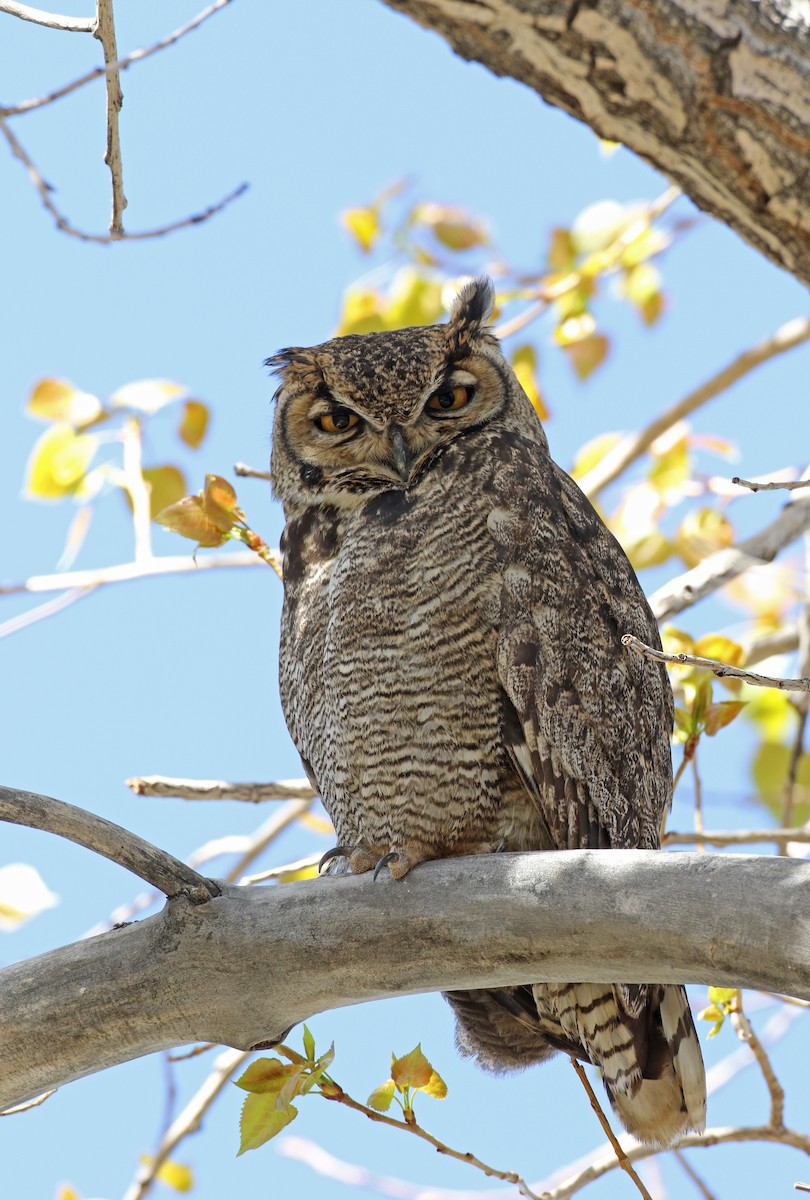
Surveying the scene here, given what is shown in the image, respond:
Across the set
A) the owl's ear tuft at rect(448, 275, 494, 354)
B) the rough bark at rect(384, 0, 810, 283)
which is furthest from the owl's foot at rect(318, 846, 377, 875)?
the rough bark at rect(384, 0, 810, 283)

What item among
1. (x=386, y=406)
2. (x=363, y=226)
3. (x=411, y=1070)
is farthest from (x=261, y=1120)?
(x=363, y=226)

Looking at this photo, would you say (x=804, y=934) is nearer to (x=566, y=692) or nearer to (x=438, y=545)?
(x=566, y=692)

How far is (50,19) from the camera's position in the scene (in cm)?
208

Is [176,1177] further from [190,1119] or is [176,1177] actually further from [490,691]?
[490,691]

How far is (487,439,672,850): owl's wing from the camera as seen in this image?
2.23 m

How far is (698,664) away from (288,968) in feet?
2.44

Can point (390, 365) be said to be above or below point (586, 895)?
above

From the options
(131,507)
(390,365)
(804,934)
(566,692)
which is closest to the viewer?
(804,934)

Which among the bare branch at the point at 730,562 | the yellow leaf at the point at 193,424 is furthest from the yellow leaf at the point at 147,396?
the bare branch at the point at 730,562

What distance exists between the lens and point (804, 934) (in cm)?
151

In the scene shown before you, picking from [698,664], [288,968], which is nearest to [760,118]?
[698,664]

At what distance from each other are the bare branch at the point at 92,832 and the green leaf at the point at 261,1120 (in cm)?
39

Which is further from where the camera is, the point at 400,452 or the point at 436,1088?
the point at 400,452

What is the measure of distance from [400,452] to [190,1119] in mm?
1538
